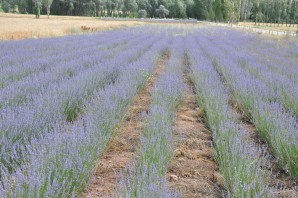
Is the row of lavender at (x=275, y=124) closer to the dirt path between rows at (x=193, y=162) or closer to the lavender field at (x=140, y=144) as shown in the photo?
the lavender field at (x=140, y=144)

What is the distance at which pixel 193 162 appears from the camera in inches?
132

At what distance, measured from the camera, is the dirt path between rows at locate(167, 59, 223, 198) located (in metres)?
2.81

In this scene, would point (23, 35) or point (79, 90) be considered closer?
point (79, 90)

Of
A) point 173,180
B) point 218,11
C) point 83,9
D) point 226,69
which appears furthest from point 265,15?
point 173,180

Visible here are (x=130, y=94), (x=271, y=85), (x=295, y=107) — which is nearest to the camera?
(x=295, y=107)

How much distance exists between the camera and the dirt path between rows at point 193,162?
2.81 meters

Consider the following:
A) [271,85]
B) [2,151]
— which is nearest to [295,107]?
[271,85]

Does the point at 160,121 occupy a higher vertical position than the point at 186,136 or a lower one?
higher

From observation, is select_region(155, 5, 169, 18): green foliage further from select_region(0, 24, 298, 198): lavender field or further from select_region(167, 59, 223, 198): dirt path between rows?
select_region(167, 59, 223, 198): dirt path between rows

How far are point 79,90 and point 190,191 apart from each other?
8.64 feet

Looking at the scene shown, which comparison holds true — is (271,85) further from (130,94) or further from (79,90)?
(79,90)

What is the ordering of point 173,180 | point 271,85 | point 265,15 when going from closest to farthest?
point 173,180
point 271,85
point 265,15

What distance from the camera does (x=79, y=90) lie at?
492cm

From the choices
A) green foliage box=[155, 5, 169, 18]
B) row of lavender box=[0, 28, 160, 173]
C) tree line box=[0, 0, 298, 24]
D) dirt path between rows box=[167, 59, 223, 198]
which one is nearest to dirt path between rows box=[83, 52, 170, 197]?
dirt path between rows box=[167, 59, 223, 198]
